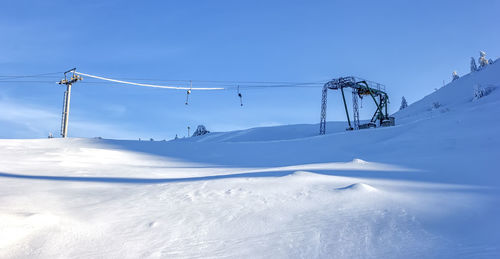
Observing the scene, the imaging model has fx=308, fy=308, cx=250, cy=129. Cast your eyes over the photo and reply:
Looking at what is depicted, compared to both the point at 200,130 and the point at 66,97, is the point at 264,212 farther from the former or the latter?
the point at 200,130

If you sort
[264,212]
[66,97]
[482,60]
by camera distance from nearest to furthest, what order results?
[264,212] < [66,97] < [482,60]

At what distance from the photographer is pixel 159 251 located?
284 centimetres

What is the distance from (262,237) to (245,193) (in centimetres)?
158

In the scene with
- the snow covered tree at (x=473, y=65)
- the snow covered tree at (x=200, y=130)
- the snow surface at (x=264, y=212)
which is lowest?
the snow surface at (x=264, y=212)

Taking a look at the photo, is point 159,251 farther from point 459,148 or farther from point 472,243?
point 459,148

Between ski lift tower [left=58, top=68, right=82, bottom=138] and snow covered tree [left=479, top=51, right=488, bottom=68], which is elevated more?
snow covered tree [left=479, top=51, right=488, bottom=68]

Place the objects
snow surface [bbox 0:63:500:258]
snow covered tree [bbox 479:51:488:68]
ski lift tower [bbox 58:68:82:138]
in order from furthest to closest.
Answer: snow covered tree [bbox 479:51:488:68], ski lift tower [bbox 58:68:82:138], snow surface [bbox 0:63:500:258]

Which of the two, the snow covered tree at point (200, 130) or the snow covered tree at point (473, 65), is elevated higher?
the snow covered tree at point (473, 65)

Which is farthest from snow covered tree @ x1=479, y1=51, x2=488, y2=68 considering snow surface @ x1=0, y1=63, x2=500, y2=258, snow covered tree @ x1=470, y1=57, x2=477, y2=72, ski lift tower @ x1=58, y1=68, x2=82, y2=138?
ski lift tower @ x1=58, y1=68, x2=82, y2=138

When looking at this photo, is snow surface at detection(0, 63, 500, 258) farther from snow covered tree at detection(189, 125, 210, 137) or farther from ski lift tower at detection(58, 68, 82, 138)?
snow covered tree at detection(189, 125, 210, 137)

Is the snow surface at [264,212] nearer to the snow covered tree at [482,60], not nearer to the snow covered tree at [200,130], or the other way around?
the snow covered tree at [200,130]

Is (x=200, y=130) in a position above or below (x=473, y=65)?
below

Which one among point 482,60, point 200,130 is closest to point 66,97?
point 200,130

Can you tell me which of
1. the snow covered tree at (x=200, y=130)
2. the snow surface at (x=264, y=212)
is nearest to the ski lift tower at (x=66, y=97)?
the snow surface at (x=264, y=212)
